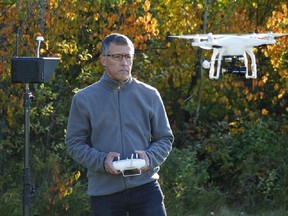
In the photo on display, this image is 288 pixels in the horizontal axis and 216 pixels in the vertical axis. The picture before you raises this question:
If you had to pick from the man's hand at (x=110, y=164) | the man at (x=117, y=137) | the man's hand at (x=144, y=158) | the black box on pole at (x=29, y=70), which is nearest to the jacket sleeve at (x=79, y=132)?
the man at (x=117, y=137)

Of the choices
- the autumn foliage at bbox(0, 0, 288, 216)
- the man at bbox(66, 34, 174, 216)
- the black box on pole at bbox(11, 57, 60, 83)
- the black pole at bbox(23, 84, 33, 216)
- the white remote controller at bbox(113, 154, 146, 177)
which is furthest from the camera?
the autumn foliage at bbox(0, 0, 288, 216)

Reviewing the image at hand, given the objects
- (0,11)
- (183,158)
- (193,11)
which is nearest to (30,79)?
(0,11)

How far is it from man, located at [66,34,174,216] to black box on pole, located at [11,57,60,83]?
1555 mm

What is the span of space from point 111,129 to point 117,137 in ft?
0.18

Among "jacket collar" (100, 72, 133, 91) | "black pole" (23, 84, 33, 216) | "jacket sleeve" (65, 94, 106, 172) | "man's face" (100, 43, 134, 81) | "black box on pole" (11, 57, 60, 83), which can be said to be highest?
"man's face" (100, 43, 134, 81)

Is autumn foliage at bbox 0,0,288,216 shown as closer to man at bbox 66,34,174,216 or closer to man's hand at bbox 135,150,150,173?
man at bbox 66,34,174,216

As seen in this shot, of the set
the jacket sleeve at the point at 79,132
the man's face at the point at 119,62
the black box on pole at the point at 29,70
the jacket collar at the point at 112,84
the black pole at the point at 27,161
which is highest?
the man's face at the point at 119,62

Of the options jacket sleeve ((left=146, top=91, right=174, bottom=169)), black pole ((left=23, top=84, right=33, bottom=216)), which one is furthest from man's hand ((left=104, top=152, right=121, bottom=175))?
black pole ((left=23, top=84, right=33, bottom=216))

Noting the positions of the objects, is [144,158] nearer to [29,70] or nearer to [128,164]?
[128,164]

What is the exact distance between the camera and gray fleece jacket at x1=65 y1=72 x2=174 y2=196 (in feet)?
15.5

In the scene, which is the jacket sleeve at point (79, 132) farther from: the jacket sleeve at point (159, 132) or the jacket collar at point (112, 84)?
the jacket sleeve at point (159, 132)

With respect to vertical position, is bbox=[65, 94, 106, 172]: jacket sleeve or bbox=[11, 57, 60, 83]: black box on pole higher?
bbox=[11, 57, 60, 83]: black box on pole

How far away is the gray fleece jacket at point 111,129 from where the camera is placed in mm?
4723

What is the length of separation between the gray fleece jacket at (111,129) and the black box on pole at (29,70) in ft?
5.10
